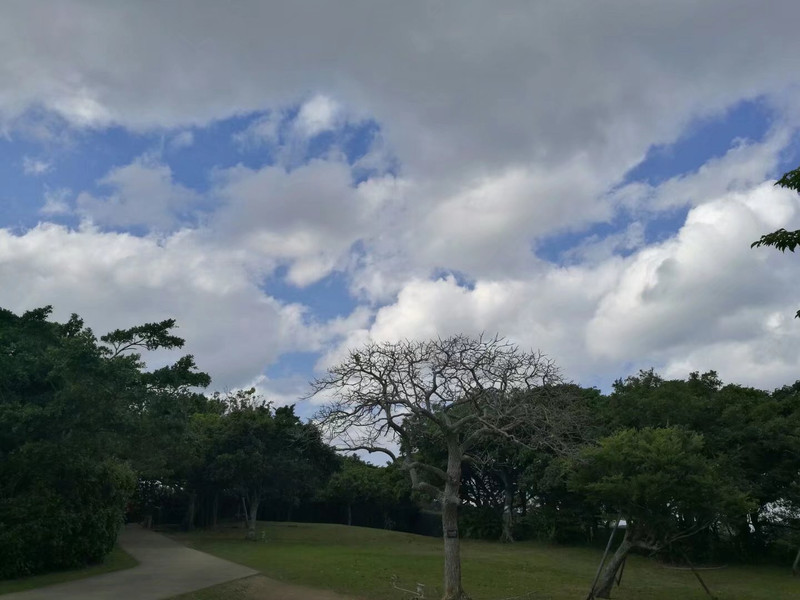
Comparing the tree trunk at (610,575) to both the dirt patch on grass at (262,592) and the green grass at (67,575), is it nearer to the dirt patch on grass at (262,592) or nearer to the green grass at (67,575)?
the dirt patch on grass at (262,592)

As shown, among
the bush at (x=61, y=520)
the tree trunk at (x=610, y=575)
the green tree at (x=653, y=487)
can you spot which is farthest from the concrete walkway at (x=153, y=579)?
the green tree at (x=653, y=487)

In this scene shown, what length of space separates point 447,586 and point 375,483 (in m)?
37.0

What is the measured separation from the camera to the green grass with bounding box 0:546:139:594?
20641 mm

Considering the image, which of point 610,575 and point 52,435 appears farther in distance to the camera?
point 52,435

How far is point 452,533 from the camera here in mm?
20016

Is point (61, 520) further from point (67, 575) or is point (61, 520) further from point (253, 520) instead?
point (253, 520)

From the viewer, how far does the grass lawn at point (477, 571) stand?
23.3 metres

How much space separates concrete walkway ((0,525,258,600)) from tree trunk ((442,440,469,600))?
7.94m

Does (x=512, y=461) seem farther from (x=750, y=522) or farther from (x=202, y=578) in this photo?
(x=202, y=578)

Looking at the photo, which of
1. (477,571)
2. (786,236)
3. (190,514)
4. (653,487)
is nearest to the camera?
(786,236)

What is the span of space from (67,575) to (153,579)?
3.21 m

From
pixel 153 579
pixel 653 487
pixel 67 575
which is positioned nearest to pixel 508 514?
pixel 653 487

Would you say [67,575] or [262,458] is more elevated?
[262,458]

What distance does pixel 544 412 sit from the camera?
20750mm
